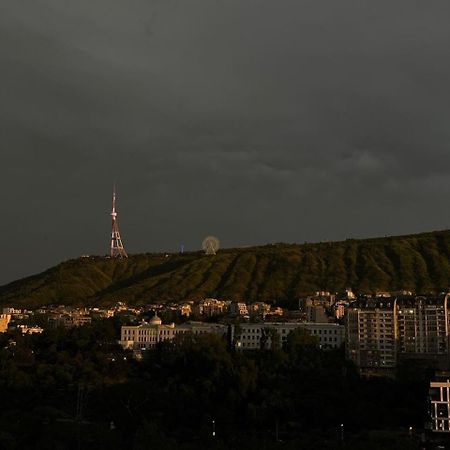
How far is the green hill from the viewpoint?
317 feet

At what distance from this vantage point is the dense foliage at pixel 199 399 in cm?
3981

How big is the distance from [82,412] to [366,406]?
18.3 meters

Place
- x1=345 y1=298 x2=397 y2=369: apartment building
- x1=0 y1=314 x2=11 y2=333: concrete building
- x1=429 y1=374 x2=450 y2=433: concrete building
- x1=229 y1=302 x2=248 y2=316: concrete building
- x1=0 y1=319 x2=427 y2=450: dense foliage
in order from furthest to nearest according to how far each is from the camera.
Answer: x1=229 y1=302 x2=248 y2=316: concrete building → x1=0 y1=314 x2=11 y2=333: concrete building → x1=345 y1=298 x2=397 y2=369: apartment building → x1=429 y1=374 x2=450 y2=433: concrete building → x1=0 y1=319 x2=427 y2=450: dense foliage

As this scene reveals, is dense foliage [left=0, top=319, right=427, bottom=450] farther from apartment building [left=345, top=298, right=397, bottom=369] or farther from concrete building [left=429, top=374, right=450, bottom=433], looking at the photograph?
apartment building [left=345, top=298, right=397, bottom=369]

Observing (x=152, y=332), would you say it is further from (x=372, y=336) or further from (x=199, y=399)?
(x=372, y=336)

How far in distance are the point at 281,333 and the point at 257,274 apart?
46999 millimetres

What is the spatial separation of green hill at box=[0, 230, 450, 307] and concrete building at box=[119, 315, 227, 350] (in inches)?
947

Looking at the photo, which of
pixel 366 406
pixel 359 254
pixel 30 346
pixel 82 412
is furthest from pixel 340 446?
pixel 359 254

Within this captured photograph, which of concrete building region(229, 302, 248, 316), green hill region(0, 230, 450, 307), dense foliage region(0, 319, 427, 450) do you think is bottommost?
dense foliage region(0, 319, 427, 450)

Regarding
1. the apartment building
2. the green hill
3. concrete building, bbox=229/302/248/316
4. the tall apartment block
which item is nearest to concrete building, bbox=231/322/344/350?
the apartment building

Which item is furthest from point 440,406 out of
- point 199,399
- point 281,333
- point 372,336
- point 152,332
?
point 152,332

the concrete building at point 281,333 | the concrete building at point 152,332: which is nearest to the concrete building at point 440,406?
the concrete building at point 281,333

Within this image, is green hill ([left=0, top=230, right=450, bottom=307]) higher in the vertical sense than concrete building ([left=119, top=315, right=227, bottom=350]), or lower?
higher

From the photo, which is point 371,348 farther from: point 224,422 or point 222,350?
point 224,422
